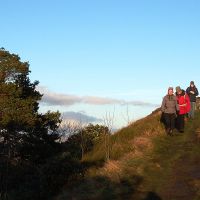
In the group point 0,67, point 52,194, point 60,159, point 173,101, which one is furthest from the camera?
point 0,67

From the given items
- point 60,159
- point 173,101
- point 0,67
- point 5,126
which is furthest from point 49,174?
point 0,67

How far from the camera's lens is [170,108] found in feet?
62.4

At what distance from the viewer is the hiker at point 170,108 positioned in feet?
62.2

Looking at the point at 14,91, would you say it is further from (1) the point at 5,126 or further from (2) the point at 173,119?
(2) the point at 173,119

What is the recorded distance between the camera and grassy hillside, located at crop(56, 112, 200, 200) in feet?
35.8

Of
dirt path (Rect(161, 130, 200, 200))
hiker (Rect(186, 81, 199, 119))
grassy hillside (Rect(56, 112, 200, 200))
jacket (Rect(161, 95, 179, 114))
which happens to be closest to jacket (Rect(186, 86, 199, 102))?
hiker (Rect(186, 81, 199, 119))

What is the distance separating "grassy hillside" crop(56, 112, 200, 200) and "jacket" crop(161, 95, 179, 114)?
40.2 inches

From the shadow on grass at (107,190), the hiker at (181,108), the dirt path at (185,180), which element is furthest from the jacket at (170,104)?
the shadow on grass at (107,190)

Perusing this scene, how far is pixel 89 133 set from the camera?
29016 mm

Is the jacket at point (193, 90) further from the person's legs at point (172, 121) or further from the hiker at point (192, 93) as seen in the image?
the person's legs at point (172, 121)

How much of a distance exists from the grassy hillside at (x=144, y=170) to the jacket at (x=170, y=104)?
40.2 inches

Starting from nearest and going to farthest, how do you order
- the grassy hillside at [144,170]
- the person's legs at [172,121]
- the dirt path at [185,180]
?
the dirt path at [185,180]
the grassy hillside at [144,170]
the person's legs at [172,121]

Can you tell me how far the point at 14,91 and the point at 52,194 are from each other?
69.8ft

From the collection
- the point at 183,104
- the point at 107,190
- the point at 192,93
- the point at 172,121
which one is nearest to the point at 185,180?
the point at 107,190
